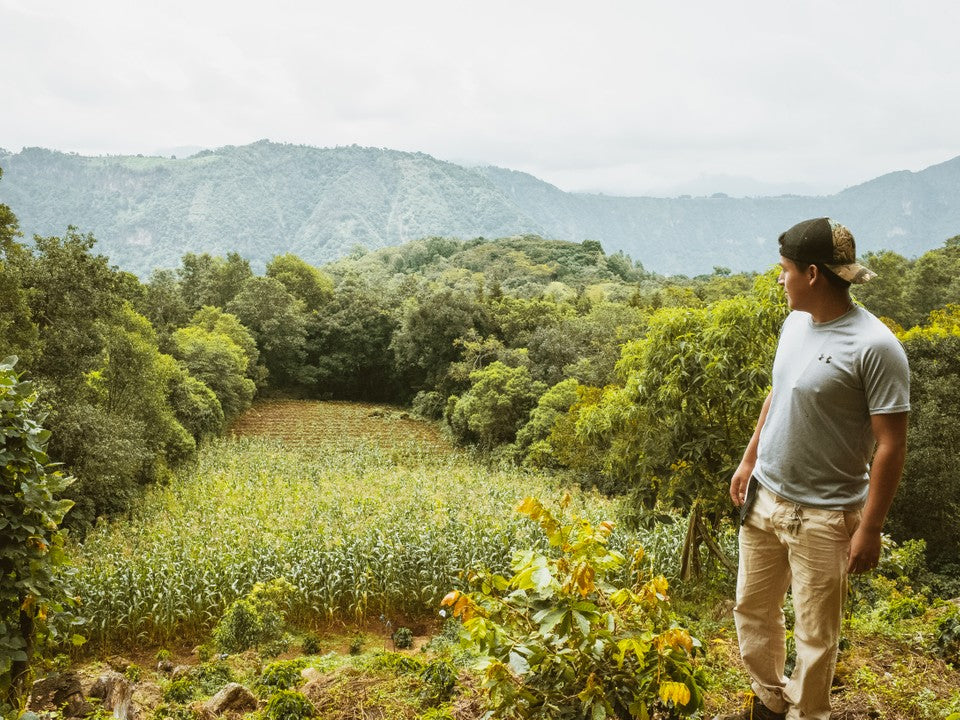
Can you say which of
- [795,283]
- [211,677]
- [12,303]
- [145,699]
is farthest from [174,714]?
[12,303]

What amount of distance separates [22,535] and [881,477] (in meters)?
2.62

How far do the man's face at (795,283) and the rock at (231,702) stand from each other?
3.49 meters

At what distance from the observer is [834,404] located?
6.45 feet

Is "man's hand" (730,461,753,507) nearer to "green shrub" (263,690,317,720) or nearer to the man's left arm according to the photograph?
the man's left arm

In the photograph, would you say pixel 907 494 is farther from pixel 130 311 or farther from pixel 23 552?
pixel 130 311

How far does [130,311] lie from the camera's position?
47.0 feet

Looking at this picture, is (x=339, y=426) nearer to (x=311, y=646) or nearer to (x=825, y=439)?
(x=311, y=646)

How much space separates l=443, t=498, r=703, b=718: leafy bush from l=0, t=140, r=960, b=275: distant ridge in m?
86.2

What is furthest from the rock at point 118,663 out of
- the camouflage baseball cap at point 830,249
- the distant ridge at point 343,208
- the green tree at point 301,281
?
the distant ridge at point 343,208

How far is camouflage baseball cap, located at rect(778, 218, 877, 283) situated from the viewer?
199 cm

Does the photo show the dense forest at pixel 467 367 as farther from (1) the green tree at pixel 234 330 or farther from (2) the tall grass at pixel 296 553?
(2) the tall grass at pixel 296 553

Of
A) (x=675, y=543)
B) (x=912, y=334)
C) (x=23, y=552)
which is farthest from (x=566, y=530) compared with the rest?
(x=912, y=334)

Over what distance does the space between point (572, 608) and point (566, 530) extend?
235 mm

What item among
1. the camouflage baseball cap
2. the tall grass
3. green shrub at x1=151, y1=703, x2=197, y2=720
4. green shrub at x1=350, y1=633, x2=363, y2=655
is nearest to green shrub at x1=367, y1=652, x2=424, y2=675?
green shrub at x1=151, y1=703, x2=197, y2=720
